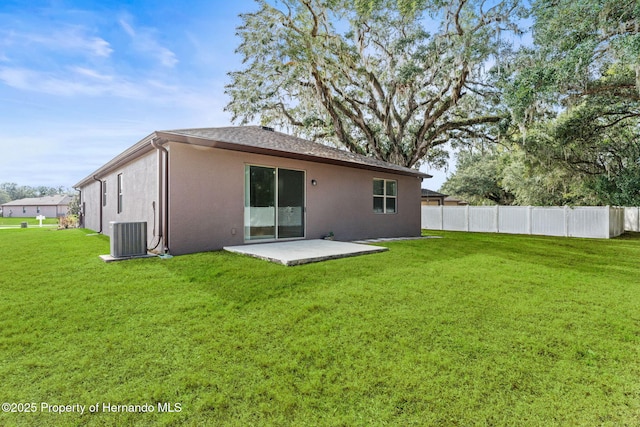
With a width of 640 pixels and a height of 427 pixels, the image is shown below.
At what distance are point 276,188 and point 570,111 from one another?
474 inches

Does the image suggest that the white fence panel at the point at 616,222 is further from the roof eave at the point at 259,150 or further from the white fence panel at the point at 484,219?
the roof eave at the point at 259,150

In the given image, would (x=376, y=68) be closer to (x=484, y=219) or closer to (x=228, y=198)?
(x=484, y=219)

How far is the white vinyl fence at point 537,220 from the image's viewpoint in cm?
1188

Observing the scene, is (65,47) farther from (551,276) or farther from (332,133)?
(551,276)

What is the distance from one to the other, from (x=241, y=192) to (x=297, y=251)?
6.36 feet

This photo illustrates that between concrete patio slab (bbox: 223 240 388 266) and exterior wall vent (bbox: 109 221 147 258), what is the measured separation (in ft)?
5.24

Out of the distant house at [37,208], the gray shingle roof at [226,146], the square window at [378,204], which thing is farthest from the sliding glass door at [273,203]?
the distant house at [37,208]

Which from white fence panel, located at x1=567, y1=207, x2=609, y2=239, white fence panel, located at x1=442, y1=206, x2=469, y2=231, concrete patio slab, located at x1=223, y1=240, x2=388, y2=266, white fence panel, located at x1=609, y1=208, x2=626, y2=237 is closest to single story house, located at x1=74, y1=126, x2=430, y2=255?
concrete patio slab, located at x1=223, y1=240, x2=388, y2=266

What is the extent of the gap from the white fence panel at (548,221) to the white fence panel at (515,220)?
0.21 metres

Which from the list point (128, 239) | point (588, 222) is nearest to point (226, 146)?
point (128, 239)

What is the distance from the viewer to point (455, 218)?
15578 millimetres

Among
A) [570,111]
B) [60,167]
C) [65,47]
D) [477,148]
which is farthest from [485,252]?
[60,167]

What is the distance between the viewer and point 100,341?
104 inches

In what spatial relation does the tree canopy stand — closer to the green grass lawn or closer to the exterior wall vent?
the exterior wall vent
